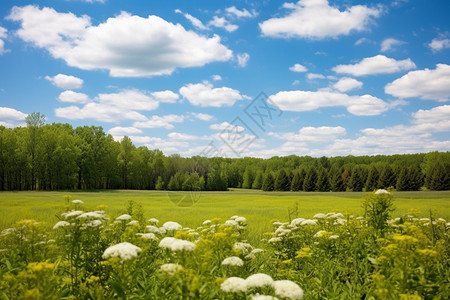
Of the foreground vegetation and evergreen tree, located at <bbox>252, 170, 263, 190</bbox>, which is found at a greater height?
the foreground vegetation

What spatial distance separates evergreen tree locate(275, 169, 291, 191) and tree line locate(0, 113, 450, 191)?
1.10ft

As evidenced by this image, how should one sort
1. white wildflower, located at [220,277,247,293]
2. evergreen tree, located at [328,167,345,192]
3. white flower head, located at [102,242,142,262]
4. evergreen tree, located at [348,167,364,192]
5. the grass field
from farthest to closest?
evergreen tree, located at [328,167,345,192] < evergreen tree, located at [348,167,364,192] < the grass field < white flower head, located at [102,242,142,262] < white wildflower, located at [220,277,247,293]

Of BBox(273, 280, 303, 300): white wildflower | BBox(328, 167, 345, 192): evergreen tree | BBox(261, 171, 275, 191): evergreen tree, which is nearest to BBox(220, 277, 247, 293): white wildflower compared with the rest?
BBox(273, 280, 303, 300): white wildflower

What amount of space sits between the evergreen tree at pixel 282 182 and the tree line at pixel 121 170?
13.1 inches

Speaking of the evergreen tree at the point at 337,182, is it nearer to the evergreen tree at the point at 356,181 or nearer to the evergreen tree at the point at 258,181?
the evergreen tree at the point at 356,181

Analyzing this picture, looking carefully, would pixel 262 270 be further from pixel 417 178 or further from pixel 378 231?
pixel 417 178

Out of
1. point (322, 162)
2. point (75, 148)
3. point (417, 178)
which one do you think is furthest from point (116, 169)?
point (322, 162)

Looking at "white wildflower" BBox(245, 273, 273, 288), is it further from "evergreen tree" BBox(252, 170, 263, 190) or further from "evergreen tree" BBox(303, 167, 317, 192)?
"evergreen tree" BBox(252, 170, 263, 190)

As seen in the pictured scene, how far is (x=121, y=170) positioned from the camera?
87750mm

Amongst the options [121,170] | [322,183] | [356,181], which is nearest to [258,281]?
[121,170]

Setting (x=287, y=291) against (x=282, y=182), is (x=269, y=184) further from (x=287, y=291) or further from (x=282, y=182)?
(x=287, y=291)

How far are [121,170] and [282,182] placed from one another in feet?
171

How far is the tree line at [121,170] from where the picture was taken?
208ft

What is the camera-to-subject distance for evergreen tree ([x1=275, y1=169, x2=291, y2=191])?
97500mm
